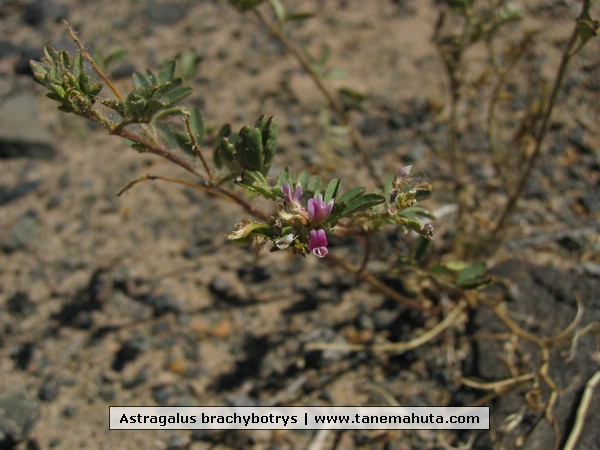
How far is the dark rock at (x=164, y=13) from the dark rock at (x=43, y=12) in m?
0.62

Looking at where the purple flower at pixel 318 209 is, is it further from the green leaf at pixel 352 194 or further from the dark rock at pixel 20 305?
the dark rock at pixel 20 305

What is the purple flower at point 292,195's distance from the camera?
61.1 inches

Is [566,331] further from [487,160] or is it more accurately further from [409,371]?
[487,160]

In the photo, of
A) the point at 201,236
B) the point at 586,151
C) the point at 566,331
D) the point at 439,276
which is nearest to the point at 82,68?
the point at 439,276

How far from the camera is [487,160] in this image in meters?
3.19

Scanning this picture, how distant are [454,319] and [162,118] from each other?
1.51m

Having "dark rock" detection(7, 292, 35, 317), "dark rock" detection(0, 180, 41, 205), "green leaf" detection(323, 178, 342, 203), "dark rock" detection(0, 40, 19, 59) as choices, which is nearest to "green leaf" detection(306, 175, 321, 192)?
"green leaf" detection(323, 178, 342, 203)

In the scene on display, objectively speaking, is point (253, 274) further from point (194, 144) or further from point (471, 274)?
point (194, 144)

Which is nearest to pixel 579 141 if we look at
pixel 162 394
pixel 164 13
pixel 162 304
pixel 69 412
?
pixel 162 304

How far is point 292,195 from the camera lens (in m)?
1.57

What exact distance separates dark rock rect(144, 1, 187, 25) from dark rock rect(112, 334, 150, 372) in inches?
96.7

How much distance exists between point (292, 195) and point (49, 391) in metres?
1.65

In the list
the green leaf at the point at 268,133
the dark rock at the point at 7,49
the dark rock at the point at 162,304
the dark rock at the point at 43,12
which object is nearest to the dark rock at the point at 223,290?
the dark rock at the point at 162,304

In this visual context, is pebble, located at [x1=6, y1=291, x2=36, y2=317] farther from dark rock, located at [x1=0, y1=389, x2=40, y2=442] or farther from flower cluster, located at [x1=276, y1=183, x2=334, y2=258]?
flower cluster, located at [x1=276, y1=183, x2=334, y2=258]
